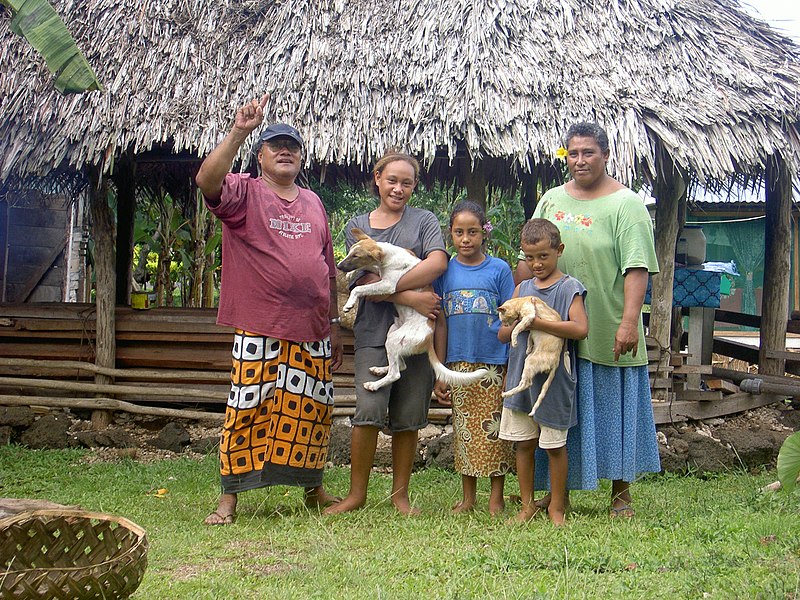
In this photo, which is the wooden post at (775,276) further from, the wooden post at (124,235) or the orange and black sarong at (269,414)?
the wooden post at (124,235)

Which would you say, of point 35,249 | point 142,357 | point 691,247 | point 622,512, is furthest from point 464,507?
point 35,249

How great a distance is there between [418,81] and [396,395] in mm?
3127

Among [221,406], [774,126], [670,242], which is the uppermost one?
[774,126]

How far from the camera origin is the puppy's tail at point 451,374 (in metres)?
4.09

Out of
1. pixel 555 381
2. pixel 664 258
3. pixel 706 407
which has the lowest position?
pixel 706 407

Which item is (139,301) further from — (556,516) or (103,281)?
(556,516)

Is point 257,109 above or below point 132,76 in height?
below

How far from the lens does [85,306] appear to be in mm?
7688

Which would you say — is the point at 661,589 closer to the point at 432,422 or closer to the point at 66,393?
the point at 432,422

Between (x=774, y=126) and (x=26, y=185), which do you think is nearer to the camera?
(x=774, y=126)

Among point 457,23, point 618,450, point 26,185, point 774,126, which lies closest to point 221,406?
point 26,185

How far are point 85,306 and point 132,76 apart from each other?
211 centimetres

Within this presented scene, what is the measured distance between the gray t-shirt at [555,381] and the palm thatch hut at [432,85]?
246 cm

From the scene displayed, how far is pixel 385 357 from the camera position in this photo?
4.22 meters
